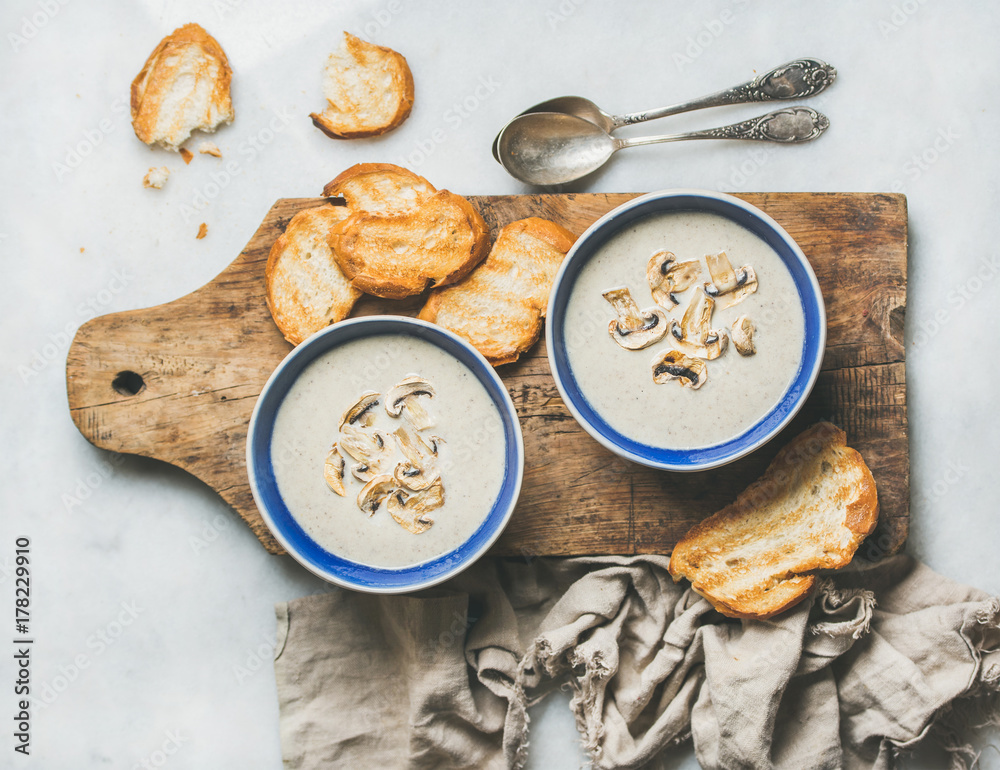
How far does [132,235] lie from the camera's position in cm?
225

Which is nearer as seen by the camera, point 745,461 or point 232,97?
point 745,461

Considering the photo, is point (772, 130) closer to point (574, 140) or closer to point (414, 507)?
point (574, 140)

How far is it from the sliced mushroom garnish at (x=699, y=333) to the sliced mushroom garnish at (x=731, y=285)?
0.02 m

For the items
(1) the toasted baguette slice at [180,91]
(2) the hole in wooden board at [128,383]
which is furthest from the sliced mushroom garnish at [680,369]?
(1) the toasted baguette slice at [180,91]

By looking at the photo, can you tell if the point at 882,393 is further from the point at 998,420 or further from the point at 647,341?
the point at 647,341

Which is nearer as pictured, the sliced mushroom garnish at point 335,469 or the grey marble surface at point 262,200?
the sliced mushroom garnish at point 335,469

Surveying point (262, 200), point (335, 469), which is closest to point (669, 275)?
point (335, 469)

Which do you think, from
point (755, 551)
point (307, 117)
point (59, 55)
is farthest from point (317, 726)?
point (59, 55)

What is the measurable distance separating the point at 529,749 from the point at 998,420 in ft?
5.72

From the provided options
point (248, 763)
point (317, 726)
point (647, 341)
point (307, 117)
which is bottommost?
point (248, 763)

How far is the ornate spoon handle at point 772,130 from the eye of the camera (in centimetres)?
214

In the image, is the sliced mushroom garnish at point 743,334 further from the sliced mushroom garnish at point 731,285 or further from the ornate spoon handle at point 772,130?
the ornate spoon handle at point 772,130

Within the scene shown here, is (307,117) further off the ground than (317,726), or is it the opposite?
(307,117)

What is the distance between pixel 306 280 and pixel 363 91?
0.69 meters
